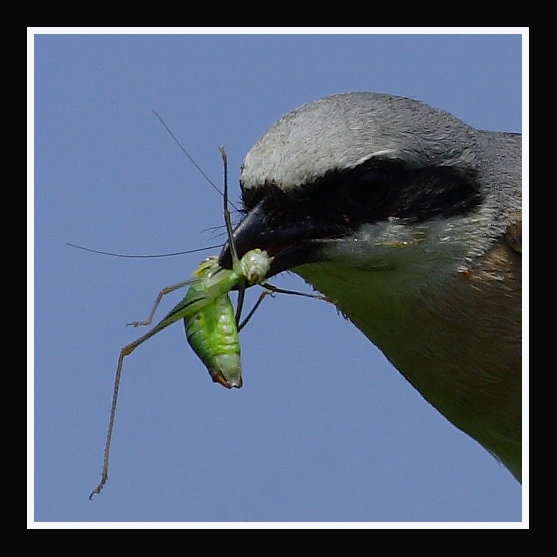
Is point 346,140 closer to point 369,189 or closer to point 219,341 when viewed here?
point 369,189

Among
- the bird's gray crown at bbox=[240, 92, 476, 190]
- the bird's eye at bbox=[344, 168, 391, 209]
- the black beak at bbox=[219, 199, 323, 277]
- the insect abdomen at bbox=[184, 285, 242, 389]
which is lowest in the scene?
the insect abdomen at bbox=[184, 285, 242, 389]

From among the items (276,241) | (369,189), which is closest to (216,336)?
(276,241)

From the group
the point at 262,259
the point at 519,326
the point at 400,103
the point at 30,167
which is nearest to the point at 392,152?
the point at 400,103

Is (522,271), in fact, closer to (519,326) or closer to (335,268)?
(519,326)

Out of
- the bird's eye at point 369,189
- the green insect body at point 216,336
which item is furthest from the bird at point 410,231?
the green insect body at point 216,336

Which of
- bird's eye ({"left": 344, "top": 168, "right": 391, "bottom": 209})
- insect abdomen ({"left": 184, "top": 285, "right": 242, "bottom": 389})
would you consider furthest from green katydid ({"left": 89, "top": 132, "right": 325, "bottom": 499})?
bird's eye ({"left": 344, "top": 168, "right": 391, "bottom": 209})

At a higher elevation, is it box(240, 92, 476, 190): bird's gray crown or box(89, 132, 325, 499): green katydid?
box(240, 92, 476, 190): bird's gray crown

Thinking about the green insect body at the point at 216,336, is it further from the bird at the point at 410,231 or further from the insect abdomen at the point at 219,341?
the bird at the point at 410,231

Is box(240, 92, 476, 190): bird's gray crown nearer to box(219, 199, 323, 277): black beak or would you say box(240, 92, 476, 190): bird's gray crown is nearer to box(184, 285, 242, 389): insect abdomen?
box(219, 199, 323, 277): black beak
